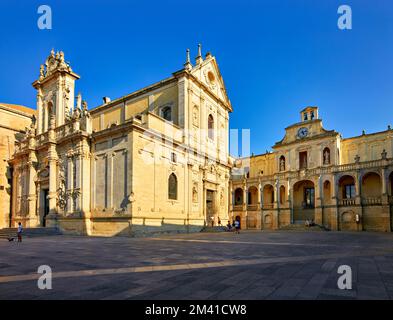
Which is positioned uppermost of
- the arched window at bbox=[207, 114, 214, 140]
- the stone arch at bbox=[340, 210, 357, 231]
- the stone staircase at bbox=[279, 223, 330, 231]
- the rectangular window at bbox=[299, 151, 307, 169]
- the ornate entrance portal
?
the arched window at bbox=[207, 114, 214, 140]

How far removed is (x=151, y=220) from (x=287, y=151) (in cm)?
2969

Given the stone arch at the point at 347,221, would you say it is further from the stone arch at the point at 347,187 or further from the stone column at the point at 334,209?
the stone arch at the point at 347,187

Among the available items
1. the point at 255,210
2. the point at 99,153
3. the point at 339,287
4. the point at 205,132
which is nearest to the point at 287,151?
the point at 255,210

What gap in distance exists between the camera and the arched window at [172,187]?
91.1ft

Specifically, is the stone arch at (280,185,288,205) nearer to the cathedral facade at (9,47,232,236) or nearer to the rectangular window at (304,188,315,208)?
the rectangular window at (304,188,315,208)

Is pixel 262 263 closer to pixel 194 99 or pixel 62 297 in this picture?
pixel 62 297

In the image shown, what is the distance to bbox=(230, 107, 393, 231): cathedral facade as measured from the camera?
1411 inches

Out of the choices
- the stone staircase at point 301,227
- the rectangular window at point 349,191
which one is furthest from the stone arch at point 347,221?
the rectangular window at point 349,191

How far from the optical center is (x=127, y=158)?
79.2 ft

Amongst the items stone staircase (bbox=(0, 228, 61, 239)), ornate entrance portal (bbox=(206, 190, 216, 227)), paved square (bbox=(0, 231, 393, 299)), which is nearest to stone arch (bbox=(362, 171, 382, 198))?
ornate entrance portal (bbox=(206, 190, 216, 227))

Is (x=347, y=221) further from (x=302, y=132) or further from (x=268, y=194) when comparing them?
(x=302, y=132)

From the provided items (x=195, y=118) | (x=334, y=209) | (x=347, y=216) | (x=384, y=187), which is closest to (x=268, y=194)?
(x=334, y=209)

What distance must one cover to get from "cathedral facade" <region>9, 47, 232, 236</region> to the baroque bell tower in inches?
4.3

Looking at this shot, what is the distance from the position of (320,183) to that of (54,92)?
35329mm
